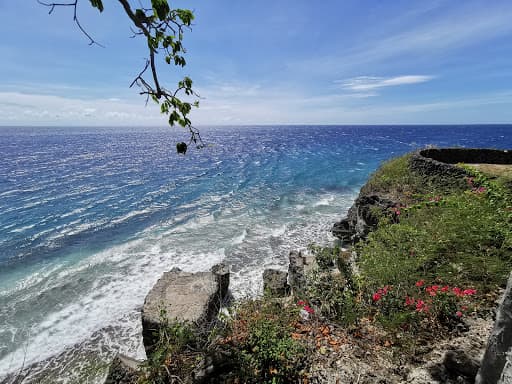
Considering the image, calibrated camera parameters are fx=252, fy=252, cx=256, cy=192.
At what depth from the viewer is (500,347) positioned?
2682mm

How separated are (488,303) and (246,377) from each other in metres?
5.28

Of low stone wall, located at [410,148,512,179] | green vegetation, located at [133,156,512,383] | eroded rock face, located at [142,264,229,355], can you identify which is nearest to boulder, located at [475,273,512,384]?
green vegetation, located at [133,156,512,383]

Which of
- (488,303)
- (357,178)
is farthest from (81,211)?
(357,178)

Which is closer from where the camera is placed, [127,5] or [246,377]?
[127,5]

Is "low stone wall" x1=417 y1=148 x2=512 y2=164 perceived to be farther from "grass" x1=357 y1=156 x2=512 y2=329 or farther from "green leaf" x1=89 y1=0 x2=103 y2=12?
"green leaf" x1=89 y1=0 x2=103 y2=12

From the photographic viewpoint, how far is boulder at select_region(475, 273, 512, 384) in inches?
97.2

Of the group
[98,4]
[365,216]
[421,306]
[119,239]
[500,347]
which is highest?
[98,4]

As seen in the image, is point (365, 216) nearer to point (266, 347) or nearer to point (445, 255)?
point (445, 255)

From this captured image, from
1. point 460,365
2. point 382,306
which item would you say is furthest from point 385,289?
point 460,365

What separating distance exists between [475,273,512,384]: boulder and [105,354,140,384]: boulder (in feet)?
18.0

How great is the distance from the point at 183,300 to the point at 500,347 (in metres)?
8.51

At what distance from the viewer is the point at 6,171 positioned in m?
35.4

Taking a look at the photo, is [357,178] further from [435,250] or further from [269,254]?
[435,250]

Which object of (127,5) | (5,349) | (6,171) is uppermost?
(127,5)
